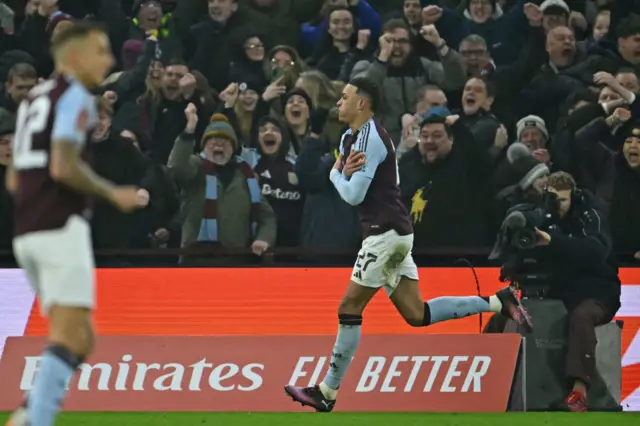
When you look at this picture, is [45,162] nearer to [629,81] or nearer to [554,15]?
[629,81]

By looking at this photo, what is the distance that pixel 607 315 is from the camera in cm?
1081

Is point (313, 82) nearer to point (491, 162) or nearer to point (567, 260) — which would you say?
point (491, 162)

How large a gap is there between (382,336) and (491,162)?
2.65m

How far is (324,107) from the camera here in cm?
1288

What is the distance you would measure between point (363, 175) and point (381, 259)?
64 centimetres

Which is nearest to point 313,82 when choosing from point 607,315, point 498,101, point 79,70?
point 498,101

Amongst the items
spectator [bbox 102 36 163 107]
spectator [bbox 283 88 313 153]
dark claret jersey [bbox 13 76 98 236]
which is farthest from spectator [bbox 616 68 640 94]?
dark claret jersey [bbox 13 76 98 236]

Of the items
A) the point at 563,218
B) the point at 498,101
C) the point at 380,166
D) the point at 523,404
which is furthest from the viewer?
the point at 498,101

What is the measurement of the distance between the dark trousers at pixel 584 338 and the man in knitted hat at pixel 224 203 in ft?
10.1

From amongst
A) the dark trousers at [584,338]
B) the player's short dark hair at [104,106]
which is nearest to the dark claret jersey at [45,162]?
the dark trousers at [584,338]

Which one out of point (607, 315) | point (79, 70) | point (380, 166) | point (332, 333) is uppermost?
point (79, 70)

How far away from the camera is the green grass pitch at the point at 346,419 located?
355 inches

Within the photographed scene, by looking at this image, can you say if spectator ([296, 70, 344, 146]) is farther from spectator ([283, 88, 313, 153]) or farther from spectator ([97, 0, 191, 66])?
spectator ([97, 0, 191, 66])

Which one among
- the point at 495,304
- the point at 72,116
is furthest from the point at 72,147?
the point at 495,304
